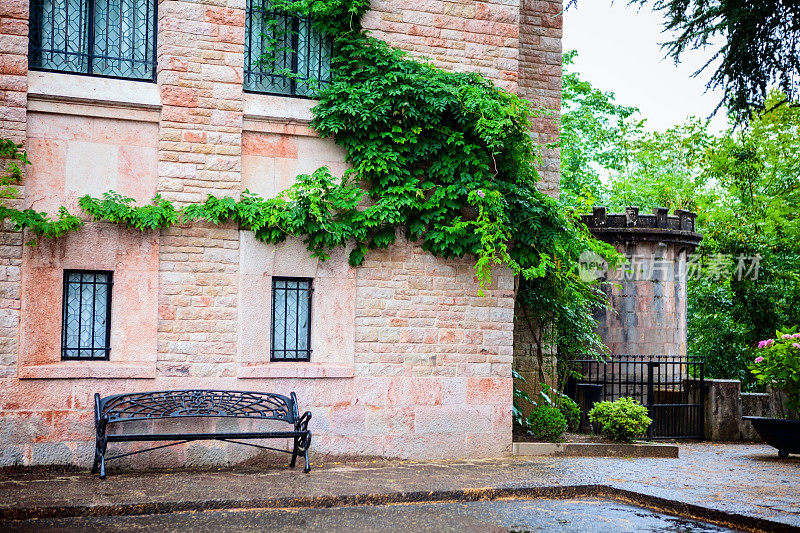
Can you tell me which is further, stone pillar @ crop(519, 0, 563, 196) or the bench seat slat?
stone pillar @ crop(519, 0, 563, 196)

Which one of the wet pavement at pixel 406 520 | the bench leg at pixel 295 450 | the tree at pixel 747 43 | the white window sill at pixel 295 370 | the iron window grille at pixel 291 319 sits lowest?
the wet pavement at pixel 406 520

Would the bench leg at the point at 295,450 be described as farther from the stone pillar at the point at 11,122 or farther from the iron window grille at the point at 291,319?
the stone pillar at the point at 11,122

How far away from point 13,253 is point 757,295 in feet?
63.3

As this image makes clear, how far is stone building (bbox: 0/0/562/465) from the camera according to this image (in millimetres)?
8781

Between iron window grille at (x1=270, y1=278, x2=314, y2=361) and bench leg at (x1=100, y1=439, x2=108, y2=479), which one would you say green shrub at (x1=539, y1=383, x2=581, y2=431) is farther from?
bench leg at (x1=100, y1=439, x2=108, y2=479)

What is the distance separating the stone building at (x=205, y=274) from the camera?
8.78 meters

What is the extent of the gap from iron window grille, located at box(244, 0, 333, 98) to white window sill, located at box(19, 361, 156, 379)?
3.70m

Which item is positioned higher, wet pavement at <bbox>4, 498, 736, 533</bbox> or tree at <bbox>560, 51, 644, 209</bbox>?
tree at <bbox>560, 51, 644, 209</bbox>

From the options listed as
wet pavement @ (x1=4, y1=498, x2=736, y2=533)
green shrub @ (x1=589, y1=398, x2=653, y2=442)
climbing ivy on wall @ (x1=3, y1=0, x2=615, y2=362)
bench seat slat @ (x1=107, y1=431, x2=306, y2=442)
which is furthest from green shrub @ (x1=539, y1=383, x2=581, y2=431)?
bench seat slat @ (x1=107, y1=431, x2=306, y2=442)

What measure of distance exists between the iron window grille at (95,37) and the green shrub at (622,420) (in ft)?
25.3

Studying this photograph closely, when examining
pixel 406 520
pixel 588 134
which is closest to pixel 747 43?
pixel 406 520

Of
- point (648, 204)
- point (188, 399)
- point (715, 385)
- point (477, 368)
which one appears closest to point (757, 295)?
point (715, 385)

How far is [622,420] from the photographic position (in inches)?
447

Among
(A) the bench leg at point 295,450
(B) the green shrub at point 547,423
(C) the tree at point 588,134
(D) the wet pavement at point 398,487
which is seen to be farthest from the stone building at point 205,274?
(C) the tree at point 588,134
